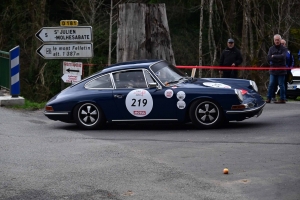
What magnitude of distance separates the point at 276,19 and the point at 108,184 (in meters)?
30.9

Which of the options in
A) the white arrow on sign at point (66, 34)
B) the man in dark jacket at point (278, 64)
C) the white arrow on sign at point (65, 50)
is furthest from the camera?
the man in dark jacket at point (278, 64)

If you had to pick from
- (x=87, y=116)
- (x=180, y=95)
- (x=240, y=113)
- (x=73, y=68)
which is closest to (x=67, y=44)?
(x=73, y=68)

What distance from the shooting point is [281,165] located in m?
9.37

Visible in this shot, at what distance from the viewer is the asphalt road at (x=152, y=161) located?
8.07 m

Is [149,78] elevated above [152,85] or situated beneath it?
elevated above

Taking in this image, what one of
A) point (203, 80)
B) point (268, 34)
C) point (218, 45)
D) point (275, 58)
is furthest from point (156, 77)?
point (218, 45)

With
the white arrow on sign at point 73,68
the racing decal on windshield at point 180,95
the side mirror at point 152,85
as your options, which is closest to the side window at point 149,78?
the side mirror at point 152,85

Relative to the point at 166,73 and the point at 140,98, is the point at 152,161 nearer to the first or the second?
the point at 140,98

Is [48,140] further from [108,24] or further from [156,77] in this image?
[108,24]

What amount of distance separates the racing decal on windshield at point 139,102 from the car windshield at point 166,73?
46 cm

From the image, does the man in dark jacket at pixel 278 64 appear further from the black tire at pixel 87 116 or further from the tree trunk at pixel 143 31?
the black tire at pixel 87 116

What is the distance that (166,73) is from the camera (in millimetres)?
13594

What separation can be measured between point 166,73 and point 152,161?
3.97 meters

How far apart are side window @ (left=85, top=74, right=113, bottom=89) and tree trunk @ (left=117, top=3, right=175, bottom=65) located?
12.0 ft
